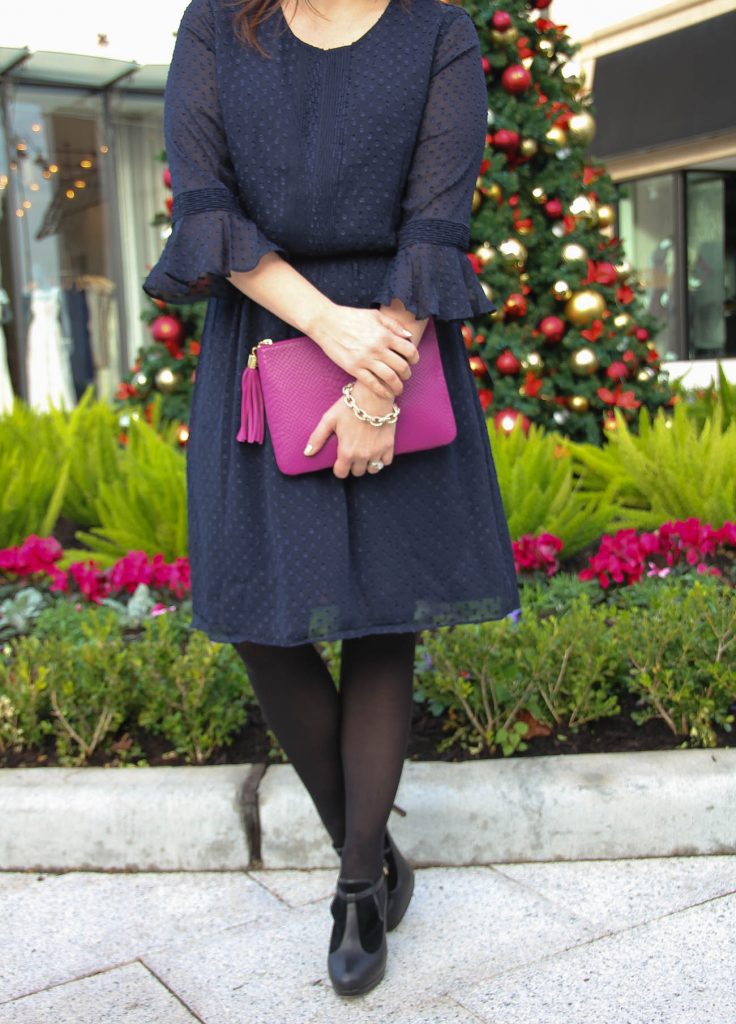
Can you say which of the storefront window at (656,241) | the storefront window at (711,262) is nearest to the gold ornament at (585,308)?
the storefront window at (656,241)

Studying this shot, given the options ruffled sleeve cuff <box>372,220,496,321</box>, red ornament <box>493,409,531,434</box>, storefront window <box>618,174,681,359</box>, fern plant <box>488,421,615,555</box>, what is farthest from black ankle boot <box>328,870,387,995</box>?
storefront window <box>618,174,681,359</box>

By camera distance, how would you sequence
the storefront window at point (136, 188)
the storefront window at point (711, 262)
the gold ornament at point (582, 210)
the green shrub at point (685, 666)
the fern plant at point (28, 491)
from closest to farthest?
the green shrub at point (685, 666), the fern plant at point (28, 491), the gold ornament at point (582, 210), the storefront window at point (136, 188), the storefront window at point (711, 262)

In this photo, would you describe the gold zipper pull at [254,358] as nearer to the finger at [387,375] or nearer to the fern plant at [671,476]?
the finger at [387,375]

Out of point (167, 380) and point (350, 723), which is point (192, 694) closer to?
point (350, 723)

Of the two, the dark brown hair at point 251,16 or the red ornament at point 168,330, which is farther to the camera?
the red ornament at point 168,330

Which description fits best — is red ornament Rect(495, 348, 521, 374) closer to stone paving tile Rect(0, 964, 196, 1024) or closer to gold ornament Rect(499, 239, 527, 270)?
gold ornament Rect(499, 239, 527, 270)

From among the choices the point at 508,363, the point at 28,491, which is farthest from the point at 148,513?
the point at 508,363

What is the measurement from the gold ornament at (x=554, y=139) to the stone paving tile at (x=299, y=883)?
314 centimetres

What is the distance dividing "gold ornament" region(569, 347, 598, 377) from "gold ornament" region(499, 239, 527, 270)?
16.5 inches

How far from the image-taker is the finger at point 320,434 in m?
1.59

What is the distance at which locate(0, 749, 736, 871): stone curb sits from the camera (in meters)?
2.09

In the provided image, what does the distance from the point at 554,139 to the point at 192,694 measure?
2.94 metres

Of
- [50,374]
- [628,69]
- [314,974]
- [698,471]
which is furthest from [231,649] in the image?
[628,69]

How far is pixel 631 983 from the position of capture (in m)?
1.65
